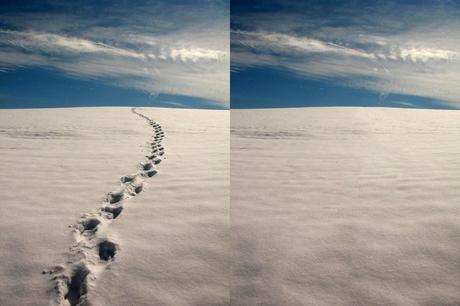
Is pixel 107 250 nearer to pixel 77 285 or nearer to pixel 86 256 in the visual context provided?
pixel 86 256

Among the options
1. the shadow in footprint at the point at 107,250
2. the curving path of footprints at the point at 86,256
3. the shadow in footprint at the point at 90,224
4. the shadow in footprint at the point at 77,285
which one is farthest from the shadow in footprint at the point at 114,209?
the shadow in footprint at the point at 77,285

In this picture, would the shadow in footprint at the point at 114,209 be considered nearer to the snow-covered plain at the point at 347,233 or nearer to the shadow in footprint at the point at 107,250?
the shadow in footprint at the point at 107,250

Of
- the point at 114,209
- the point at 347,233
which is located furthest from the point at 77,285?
the point at 347,233

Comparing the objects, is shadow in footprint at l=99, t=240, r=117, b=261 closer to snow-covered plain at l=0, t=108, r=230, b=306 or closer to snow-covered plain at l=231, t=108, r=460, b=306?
snow-covered plain at l=0, t=108, r=230, b=306

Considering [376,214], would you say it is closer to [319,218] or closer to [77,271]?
[319,218]

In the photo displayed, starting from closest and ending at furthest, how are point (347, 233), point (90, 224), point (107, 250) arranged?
point (107, 250) < point (347, 233) < point (90, 224)

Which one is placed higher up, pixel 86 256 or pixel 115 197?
pixel 115 197

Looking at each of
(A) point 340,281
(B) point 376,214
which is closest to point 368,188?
(B) point 376,214
